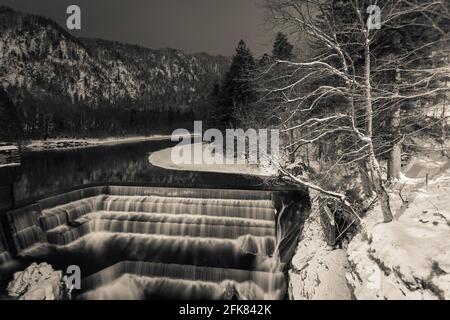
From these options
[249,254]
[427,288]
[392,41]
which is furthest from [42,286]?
[392,41]

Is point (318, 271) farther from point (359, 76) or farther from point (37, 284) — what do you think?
point (37, 284)

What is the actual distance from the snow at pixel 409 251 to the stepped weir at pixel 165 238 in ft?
20.5

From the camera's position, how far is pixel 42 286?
37.7ft

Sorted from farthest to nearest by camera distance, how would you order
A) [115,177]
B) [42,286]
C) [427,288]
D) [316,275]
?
[115,177] < [42,286] < [316,275] < [427,288]

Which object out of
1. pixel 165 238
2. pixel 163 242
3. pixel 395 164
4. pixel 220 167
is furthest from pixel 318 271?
pixel 220 167

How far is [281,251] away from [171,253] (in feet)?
17.1

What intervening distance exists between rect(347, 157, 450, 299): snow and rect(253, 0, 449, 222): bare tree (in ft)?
2.39

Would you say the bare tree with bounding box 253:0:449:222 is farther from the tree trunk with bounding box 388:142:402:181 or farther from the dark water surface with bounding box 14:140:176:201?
the dark water surface with bounding box 14:140:176:201

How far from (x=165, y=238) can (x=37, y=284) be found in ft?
19.9

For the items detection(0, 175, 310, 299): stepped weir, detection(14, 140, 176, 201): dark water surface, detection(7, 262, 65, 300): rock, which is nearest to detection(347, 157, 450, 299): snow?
detection(0, 175, 310, 299): stepped weir

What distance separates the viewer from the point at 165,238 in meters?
16.4

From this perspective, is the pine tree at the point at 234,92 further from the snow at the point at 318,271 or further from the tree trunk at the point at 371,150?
the tree trunk at the point at 371,150

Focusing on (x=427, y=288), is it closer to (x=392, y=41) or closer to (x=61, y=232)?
(x=392, y=41)

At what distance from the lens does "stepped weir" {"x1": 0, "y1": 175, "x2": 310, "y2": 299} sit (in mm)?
13305
